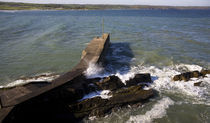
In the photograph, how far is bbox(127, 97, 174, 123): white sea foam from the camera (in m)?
6.54

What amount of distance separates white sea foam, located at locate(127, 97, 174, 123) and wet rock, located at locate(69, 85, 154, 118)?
2.08ft

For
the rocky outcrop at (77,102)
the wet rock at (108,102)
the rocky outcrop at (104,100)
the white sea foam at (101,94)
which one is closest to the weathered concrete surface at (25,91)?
the rocky outcrop at (77,102)

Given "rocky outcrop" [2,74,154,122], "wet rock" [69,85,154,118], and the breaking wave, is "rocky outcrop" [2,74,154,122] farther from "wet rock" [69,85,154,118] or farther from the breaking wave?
the breaking wave

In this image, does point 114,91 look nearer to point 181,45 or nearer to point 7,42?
point 181,45

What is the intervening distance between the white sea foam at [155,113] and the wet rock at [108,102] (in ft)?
2.08

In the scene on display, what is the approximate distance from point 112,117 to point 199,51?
1304cm

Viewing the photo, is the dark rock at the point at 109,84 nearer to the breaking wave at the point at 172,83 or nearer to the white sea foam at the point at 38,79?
the breaking wave at the point at 172,83

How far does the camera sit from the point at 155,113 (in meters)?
6.93

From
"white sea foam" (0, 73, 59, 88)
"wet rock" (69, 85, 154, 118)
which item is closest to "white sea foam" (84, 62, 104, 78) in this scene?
"wet rock" (69, 85, 154, 118)

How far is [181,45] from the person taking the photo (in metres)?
17.7

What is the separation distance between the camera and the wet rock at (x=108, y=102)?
22.2 ft

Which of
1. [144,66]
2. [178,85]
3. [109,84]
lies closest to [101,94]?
[109,84]

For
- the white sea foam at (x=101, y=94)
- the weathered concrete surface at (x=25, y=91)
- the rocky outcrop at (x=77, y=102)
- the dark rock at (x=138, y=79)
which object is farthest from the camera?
the dark rock at (x=138, y=79)

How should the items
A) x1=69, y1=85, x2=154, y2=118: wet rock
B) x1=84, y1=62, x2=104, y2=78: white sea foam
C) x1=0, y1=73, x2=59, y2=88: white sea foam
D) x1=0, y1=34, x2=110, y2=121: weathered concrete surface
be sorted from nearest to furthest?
x1=0, y1=34, x2=110, y2=121: weathered concrete surface < x1=69, y1=85, x2=154, y2=118: wet rock < x1=84, y1=62, x2=104, y2=78: white sea foam < x1=0, y1=73, x2=59, y2=88: white sea foam
